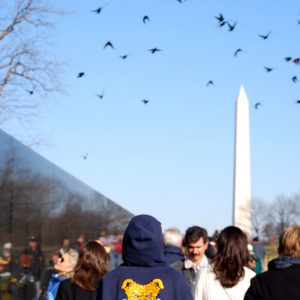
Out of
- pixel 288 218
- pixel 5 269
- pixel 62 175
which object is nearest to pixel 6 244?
pixel 5 269

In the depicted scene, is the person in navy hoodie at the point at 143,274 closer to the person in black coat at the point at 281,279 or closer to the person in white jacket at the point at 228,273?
the person in black coat at the point at 281,279

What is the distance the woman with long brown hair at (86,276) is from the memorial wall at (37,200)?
2.23m

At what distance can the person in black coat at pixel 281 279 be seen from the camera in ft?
11.8

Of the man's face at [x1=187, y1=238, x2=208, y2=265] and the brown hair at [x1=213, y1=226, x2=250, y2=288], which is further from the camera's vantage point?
the man's face at [x1=187, y1=238, x2=208, y2=265]

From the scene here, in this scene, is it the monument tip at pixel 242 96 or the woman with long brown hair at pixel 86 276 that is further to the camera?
the monument tip at pixel 242 96

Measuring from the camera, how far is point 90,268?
4676mm

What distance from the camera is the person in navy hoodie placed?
310 cm

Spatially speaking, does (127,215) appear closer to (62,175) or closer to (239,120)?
(62,175)

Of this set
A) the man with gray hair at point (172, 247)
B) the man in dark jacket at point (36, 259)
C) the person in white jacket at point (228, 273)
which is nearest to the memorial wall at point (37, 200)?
the man in dark jacket at point (36, 259)

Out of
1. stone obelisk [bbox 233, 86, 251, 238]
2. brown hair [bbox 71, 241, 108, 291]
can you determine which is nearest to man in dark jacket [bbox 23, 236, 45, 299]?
brown hair [bbox 71, 241, 108, 291]

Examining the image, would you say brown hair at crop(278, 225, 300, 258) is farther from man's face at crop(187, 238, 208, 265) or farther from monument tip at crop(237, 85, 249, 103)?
monument tip at crop(237, 85, 249, 103)

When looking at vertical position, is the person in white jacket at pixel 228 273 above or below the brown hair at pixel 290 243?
below

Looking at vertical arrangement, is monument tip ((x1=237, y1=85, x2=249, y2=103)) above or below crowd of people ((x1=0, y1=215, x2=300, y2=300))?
above

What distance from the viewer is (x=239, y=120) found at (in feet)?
107
